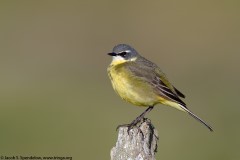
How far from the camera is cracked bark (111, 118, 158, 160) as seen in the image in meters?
6.62

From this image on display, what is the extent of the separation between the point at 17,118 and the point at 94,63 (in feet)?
17.5

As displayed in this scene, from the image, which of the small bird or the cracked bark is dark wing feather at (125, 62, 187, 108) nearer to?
the small bird

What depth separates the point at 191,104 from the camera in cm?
1830

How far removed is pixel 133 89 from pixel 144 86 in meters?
0.16

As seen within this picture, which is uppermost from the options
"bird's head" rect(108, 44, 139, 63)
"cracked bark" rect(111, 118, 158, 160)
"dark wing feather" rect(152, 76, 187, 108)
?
"bird's head" rect(108, 44, 139, 63)

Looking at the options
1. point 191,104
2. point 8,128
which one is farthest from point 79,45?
point 8,128

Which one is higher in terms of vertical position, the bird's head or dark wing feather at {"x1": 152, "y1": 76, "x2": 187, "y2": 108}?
the bird's head

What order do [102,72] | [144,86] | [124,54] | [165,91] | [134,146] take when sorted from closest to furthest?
[134,146], [165,91], [144,86], [124,54], [102,72]

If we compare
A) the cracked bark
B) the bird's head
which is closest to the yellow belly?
the bird's head

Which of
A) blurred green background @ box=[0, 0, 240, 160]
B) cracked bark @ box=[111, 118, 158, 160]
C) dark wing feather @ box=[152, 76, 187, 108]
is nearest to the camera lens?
cracked bark @ box=[111, 118, 158, 160]

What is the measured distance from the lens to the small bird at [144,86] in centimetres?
934

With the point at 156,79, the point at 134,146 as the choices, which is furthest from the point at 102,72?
the point at 134,146

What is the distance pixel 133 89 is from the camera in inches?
369

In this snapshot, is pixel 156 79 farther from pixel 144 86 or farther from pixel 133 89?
pixel 133 89
